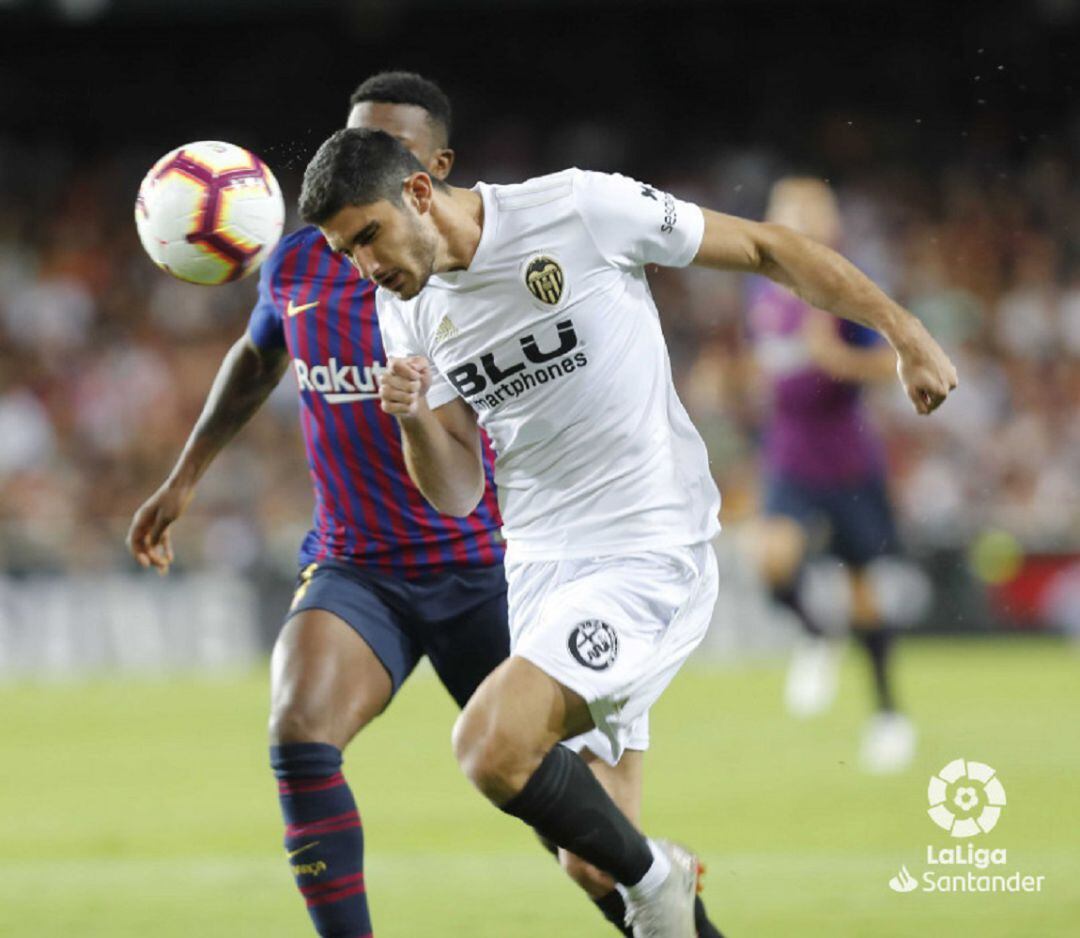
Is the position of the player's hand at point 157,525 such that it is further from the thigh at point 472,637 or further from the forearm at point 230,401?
the thigh at point 472,637

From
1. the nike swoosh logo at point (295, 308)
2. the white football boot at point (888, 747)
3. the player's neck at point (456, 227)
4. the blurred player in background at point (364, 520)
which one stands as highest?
the player's neck at point (456, 227)

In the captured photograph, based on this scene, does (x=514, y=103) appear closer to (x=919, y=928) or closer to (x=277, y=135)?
(x=277, y=135)

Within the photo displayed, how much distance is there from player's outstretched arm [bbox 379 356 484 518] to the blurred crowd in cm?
1013

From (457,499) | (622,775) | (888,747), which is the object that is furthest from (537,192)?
(888,747)

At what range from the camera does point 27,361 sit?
59.5 ft

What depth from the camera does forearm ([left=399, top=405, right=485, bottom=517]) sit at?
4.51 metres

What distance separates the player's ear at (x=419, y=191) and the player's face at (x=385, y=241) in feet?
0.05

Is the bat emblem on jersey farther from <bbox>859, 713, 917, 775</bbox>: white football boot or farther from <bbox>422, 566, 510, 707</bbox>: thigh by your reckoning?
<bbox>859, 713, 917, 775</bbox>: white football boot

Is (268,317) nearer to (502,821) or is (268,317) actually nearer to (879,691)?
(502,821)

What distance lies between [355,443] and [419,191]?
3.41ft

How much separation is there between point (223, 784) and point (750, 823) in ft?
9.37

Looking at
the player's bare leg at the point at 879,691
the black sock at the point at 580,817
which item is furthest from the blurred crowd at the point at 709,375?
the black sock at the point at 580,817

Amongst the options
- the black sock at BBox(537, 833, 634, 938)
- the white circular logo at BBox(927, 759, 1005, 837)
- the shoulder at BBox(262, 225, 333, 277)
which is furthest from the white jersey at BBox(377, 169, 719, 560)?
the white circular logo at BBox(927, 759, 1005, 837)

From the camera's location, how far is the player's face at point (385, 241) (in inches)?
168
